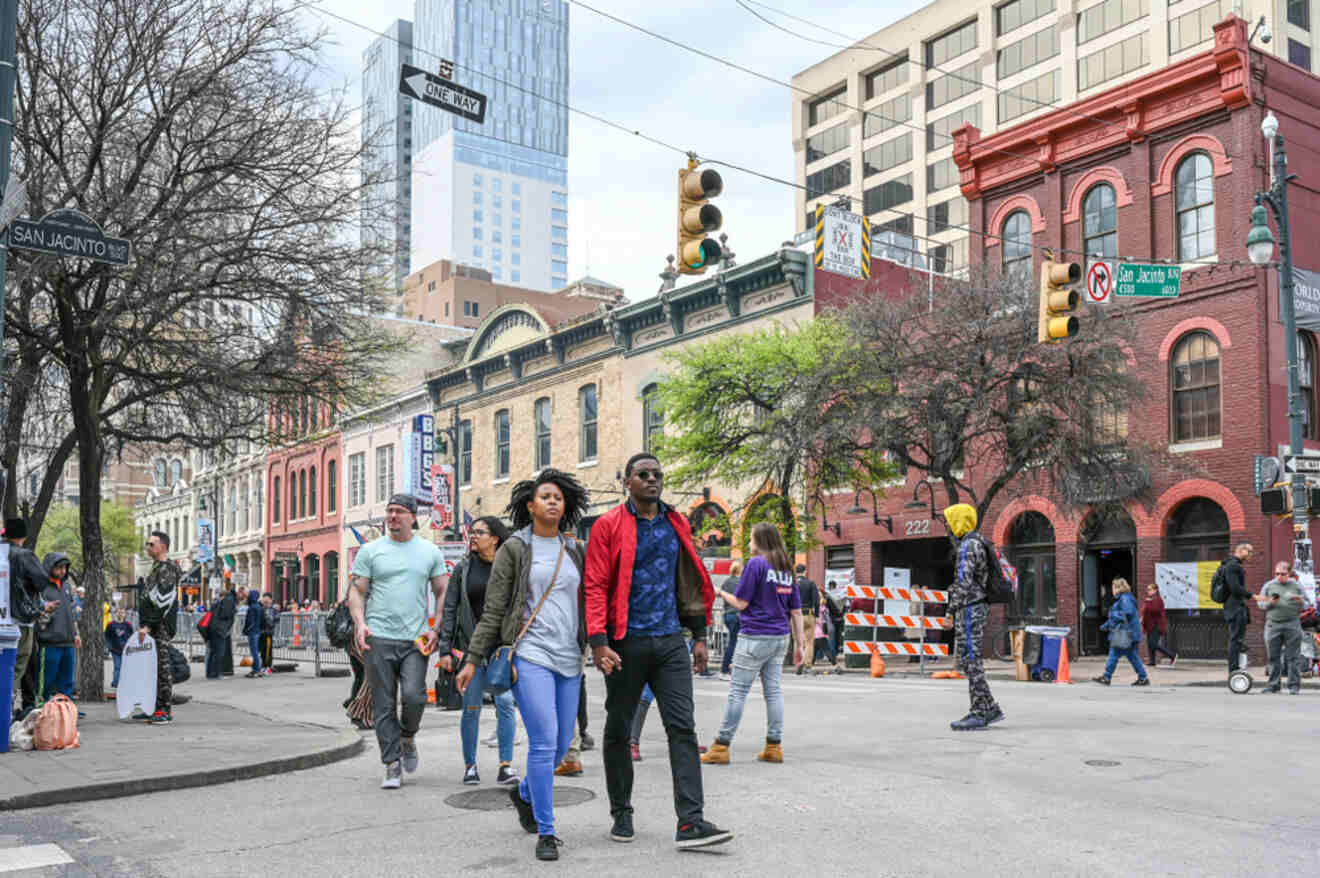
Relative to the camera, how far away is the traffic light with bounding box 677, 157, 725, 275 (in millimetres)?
14062

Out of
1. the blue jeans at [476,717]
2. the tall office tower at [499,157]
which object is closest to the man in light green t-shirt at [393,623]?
the blue jeans at [476,717]

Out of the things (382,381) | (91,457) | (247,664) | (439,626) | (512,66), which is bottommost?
(247,664)

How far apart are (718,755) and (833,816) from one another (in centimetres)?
229

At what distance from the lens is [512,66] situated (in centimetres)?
19250

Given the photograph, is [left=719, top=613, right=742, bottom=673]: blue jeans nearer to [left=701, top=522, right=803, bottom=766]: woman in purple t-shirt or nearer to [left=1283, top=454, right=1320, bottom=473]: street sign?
[left=1283, top=454, right=1320, bottom=473]: street sign

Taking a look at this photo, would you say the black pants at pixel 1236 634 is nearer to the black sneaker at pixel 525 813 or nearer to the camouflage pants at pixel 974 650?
the camouflage pants at pixel 974 650

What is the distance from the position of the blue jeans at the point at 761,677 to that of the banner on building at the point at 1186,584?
18.4 meters

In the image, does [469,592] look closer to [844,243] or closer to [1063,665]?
[844,243]

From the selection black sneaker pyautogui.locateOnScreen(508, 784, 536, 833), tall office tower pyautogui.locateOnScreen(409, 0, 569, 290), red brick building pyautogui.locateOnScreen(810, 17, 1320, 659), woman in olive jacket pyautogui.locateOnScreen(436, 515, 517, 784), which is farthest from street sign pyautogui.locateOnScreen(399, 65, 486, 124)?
tall office tower pyautogui.locateOnScreen(409, 0, 569, 290)

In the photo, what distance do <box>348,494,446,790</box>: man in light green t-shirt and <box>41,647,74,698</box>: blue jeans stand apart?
627 centimetres

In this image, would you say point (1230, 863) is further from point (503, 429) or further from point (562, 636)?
point (503, 429)

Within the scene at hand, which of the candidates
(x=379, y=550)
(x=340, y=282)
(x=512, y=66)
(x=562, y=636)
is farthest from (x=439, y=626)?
(x=512, y=66)

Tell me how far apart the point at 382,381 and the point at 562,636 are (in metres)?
12.7

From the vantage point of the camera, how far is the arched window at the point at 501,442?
1702 inches
